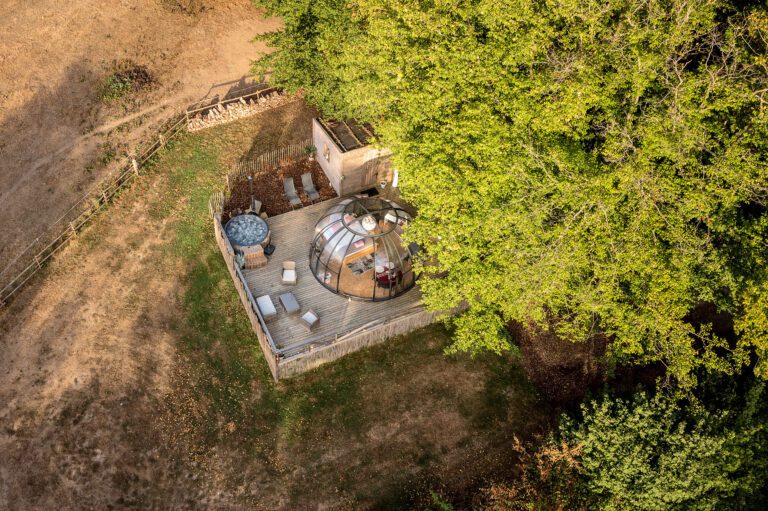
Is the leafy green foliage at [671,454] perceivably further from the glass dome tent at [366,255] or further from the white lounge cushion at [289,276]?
the white lounge cushion at [289,276]

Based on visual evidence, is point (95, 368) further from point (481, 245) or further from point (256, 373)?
point (481, 245)

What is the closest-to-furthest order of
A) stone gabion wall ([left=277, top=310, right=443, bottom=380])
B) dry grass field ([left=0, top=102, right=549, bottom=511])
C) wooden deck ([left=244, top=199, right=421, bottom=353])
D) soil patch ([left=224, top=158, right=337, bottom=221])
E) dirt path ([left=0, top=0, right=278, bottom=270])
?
dry grass field ([left=0, top=102, right=549, bottom=511]) → stone gabion wall ([left=277, top=310, right=443, bottom=380]) → wooden deck ([left=244, top=199, right=421, bottom=353]) → soil patch ([left=224, top=158, right=337, bottom=221]) → dirt path ([left=0, top=0, right=278, bottom=270])

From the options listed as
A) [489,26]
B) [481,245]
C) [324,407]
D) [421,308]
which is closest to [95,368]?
[324,407]

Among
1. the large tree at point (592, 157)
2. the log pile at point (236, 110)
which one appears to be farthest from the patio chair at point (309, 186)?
the large tree at point (592, 157)

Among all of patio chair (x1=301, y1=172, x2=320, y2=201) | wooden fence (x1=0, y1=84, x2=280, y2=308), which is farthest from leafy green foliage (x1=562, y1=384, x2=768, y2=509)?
wooden fence (x1=0, y1=84, x2=280, y2=308)

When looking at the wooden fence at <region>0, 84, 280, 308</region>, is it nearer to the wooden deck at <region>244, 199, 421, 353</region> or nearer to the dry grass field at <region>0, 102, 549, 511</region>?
the dry grass field at <region>0, 102, 549, 511</region>
